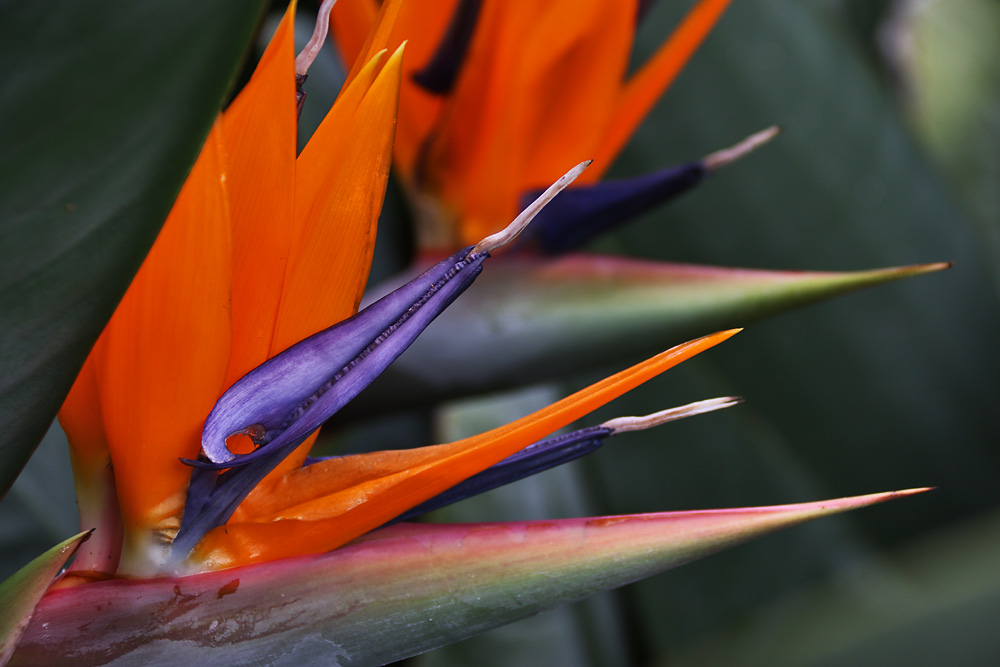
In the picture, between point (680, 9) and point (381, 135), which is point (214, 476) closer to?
point (381, 135)

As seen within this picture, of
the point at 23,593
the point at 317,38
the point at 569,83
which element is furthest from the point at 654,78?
the point at 23,593


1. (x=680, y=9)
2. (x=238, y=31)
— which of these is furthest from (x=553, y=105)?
(x=238, y=31)

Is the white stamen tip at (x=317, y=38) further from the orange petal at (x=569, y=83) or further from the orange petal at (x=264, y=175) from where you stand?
the orange petal at (x=569, y=83)

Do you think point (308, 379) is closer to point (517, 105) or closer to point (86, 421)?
point (86, 421)

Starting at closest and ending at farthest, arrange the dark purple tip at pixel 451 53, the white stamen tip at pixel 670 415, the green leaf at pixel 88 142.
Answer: the green leaf at pixel 88 142 → the white stamen tip at pixel 670 415 → the dark purple tip at pixel 451 53

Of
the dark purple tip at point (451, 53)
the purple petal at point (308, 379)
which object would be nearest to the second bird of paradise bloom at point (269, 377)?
the purple petal at point (308, 379)

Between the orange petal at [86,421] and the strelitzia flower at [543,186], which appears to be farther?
the strelitzia flower at [543,186]

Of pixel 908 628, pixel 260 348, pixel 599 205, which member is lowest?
pixel 908 628
